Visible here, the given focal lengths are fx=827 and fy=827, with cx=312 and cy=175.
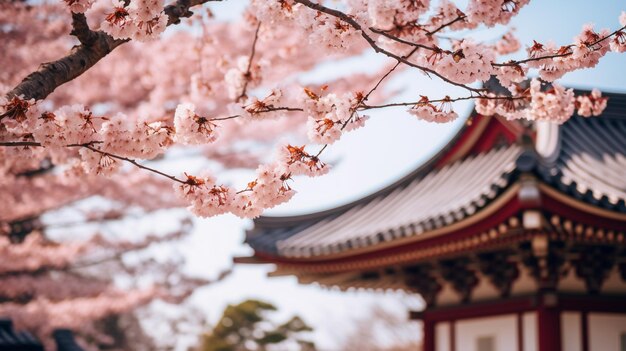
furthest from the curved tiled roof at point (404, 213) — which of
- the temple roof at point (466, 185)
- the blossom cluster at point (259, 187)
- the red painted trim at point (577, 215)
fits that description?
the blossom cluster at point (259, 187)

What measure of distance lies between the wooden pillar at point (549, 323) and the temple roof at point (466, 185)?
116cm

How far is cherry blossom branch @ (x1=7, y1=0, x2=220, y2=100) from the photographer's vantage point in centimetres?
333

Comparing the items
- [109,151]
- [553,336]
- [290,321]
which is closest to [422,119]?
[109,151]

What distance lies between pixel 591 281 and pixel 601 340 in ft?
2.09

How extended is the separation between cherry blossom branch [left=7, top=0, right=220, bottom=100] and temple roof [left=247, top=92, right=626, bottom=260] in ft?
13.2

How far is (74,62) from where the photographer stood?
3.50m

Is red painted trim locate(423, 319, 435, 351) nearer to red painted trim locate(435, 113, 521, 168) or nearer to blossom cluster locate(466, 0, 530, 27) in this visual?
red painted trim locate(435, 113, 521, 168)

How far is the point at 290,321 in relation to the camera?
21.6 m

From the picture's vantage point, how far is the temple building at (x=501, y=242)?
7059 mm

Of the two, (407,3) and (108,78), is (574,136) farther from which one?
(108,78)

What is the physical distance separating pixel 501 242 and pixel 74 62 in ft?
16.4

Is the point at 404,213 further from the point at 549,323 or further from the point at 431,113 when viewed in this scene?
the point at 431,113

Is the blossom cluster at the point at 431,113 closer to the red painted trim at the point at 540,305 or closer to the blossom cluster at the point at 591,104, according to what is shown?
the blossom cluster at the point at 591,104

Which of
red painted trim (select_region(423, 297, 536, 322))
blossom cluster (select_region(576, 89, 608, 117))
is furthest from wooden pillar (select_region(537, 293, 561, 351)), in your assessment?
blossom cluster (select_region(576, 89, 608, 117))
